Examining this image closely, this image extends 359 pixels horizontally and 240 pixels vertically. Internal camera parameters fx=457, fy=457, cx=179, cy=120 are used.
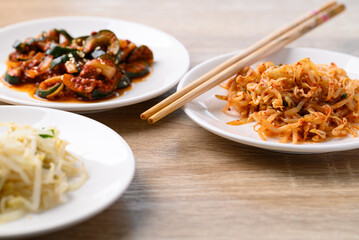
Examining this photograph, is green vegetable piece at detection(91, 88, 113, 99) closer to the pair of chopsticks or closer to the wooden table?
the wooden table

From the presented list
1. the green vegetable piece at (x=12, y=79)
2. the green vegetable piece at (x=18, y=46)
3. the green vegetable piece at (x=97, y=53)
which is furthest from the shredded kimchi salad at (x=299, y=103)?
the green vegetable piece at (x=18, y=46)

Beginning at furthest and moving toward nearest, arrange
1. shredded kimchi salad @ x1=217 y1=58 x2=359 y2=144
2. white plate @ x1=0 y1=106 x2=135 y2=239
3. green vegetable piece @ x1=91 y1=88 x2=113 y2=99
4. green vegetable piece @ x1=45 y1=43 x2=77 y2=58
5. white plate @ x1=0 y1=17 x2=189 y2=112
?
green vegetable piece @ x1=45 y1=43 x2=77 y2=58 < green vegetable piece @ x1=91 y1=88 x2=113 y2=99 < white plate @ x1=0 y1=17 x2=189 y2=112 < shredded kimchi salad @ x1=217 y1=58 x2=359 y2=144 < white plate @ x1=0 y1=106 x2=135 y2=239

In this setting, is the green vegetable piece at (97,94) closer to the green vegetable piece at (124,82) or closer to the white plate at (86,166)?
the green vegetable piece at (124,82)

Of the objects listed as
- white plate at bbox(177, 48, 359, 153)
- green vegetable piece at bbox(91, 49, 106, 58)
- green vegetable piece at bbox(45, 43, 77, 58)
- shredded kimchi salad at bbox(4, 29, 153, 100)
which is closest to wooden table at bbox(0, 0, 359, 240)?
white plate at bbox(177, 48, 359, 153)

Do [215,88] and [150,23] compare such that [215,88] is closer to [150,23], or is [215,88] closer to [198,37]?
[198,37]

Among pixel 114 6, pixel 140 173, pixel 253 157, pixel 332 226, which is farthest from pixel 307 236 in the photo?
pixel 114 6
